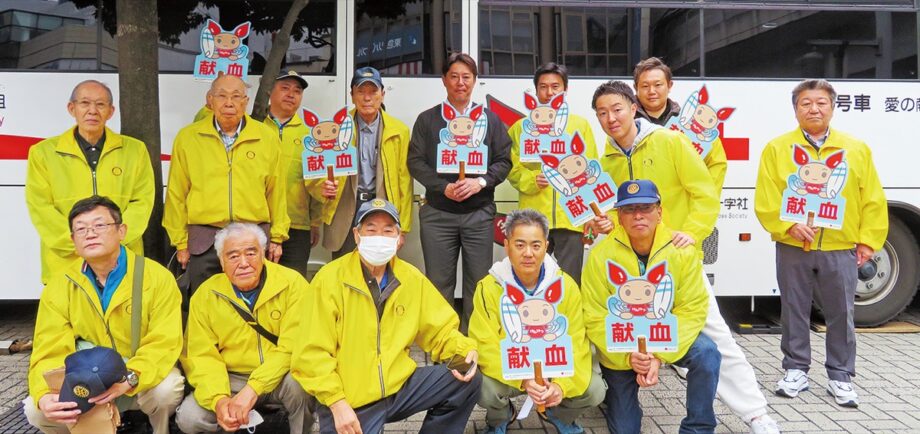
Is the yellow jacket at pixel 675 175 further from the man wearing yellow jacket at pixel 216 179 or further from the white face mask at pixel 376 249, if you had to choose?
the man wearing yellow jacket at pixel 216 179

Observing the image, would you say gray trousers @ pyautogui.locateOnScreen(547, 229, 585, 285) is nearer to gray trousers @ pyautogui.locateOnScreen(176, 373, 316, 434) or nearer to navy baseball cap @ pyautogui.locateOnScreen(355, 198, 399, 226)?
navy baseball cap @ pyautogui.locateOnScreen(355, 198, 399, 226)

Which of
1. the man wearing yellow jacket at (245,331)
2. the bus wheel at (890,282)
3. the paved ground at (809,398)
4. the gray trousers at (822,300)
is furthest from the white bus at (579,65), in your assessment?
the man wearing yellow jacket at (245,331)

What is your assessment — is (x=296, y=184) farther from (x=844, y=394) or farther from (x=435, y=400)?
(x=844, y=394)

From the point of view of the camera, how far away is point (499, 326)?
3309mm

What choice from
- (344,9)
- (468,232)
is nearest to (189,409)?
(468,232)

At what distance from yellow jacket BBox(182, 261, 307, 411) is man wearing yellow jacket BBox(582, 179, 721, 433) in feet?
4.98

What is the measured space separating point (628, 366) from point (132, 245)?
9.55 ft

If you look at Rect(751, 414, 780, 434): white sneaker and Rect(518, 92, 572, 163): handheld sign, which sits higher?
Rect(518, 92, 572, 163): handheld sign

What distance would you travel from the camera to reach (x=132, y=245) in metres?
3.83

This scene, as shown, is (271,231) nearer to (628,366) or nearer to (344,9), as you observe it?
(344,9)

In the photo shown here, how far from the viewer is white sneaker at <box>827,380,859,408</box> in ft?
13.2

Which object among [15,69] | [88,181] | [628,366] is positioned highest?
[15,69]

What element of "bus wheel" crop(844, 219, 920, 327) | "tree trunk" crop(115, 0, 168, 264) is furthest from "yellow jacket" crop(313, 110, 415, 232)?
"bus wheel" crop(844, 219, 920, 327)

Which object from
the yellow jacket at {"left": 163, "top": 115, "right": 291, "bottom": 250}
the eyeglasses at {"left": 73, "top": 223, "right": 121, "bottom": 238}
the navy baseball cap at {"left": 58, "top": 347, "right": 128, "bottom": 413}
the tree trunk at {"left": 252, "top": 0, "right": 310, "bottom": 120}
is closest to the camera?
the navy baseball cap at {"left": 58, "top": 347, "right": 128, "bottom": 413}
